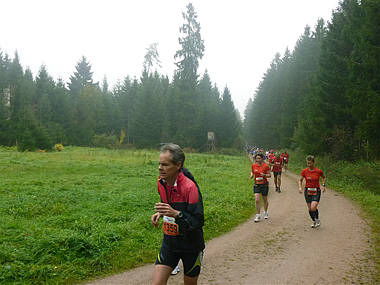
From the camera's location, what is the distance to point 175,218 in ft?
9.62

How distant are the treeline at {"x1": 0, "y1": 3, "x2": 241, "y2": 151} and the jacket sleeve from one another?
1987 inches

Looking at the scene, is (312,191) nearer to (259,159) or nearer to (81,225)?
(259,159)

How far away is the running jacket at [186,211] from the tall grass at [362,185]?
4.16 metres

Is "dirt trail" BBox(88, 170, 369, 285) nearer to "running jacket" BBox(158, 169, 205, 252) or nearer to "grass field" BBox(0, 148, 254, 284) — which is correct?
"grass field" BBox(0, 148, 254, 284)

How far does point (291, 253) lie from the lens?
21.8 ft

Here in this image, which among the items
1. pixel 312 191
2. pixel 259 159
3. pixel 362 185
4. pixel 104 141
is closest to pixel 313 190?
pixel 312 191

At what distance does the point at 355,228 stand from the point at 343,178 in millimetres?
11088

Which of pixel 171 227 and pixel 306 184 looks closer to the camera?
pixel 171 227

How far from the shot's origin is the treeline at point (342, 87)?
47.4 feet

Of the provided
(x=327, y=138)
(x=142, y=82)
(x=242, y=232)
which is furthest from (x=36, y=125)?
(x=242, y=232)

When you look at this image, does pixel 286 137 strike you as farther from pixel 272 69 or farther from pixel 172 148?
pixel 172 148

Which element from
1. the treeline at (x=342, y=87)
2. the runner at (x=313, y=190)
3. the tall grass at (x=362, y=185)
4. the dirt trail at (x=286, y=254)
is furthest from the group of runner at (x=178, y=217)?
the treeline at (x=342, y=87)

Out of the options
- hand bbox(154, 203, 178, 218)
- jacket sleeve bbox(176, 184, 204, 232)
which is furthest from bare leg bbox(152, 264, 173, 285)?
hand bbox(154, 203, 178, 218)

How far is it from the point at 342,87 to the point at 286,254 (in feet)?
65.1
